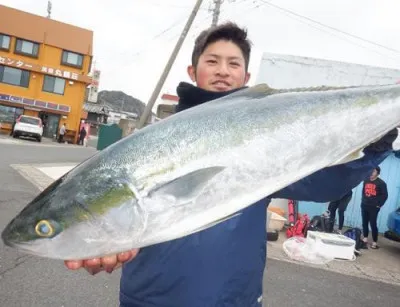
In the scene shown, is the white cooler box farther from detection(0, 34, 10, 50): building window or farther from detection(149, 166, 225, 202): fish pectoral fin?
detection(0, 34, 10, 50): building window

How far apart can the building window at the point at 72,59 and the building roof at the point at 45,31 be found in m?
0.39

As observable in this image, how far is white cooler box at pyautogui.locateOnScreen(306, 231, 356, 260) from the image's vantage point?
741 cm

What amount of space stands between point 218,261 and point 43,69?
127ft

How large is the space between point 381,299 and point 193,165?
536cm

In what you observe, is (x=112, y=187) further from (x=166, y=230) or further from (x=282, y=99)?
(x=282, y=99)

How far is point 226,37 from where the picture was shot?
237cm

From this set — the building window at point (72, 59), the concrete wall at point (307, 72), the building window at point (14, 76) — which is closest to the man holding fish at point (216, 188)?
the concrete wall at point (307, 72)

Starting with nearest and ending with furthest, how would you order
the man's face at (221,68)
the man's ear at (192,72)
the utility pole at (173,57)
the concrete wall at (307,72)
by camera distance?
the man's face at (221,68) → the man's ear at (192,72) → the concrete wall at (307,72) → the utility pole at (173,57)

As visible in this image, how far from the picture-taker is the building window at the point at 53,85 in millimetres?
37684

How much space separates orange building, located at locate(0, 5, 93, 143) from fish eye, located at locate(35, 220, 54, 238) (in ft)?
124

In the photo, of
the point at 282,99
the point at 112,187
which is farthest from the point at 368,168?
the point at 112,187

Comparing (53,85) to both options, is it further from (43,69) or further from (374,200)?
(374,200)

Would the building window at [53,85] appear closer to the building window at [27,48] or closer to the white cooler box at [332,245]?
the building window at [27,48]

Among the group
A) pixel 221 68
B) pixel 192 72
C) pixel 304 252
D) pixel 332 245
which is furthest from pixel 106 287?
pixel 332 245
